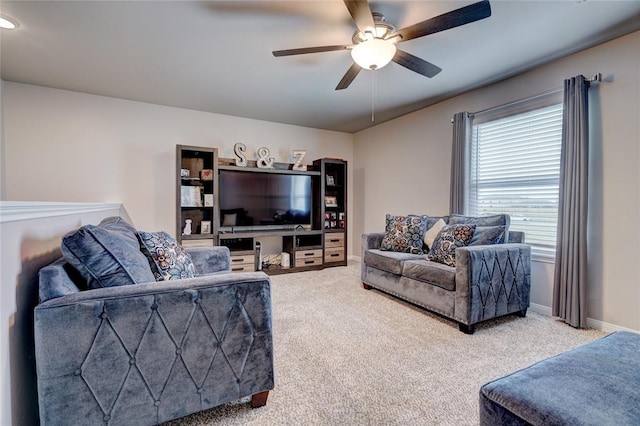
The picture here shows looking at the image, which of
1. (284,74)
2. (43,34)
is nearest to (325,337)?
(284,74)

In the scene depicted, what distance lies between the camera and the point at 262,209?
4.46m

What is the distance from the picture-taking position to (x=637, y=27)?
2232mm

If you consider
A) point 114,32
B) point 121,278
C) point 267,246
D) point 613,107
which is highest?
point 114,32

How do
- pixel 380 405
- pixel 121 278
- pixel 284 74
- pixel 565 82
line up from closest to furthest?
pixel 121 278 < pixel 380 405 < pixel 565 82 < pixel 284 74

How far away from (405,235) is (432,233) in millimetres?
294

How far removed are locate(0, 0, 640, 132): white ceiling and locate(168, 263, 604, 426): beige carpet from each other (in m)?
2.41

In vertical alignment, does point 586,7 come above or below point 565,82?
above

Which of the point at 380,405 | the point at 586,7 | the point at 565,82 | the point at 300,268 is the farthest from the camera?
the point at 300,268

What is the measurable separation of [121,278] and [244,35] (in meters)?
2.07

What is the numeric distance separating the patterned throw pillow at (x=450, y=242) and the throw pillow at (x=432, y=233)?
0.27 metres

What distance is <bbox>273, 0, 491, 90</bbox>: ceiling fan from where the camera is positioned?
165 centimetres

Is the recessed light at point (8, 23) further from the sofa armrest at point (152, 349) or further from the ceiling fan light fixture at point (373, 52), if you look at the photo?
the ceiling fan light fixture at point (373, 52)

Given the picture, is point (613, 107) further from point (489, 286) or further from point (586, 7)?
point (489, 286)

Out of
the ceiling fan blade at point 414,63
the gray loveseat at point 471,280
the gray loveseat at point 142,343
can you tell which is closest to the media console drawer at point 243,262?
the gray loveseat at point 471,280
